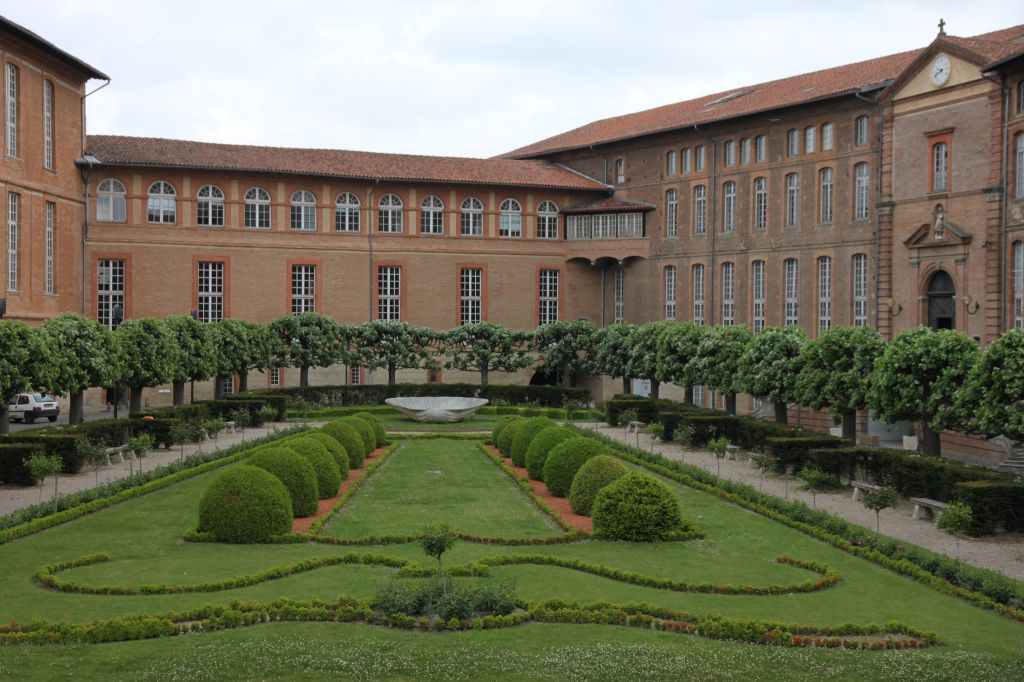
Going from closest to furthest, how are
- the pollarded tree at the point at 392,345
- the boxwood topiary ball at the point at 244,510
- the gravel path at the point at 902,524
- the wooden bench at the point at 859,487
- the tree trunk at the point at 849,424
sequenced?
1. the gravel path at the point at 902,524
2. the boxwood topiary ball at the point at 244,510
3. the wooden bench at the point at 859,487
4. the tree trunk at the point at 849,424
5. the pollarded tree at the point at 392,345

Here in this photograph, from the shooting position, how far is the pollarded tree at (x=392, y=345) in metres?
48.2

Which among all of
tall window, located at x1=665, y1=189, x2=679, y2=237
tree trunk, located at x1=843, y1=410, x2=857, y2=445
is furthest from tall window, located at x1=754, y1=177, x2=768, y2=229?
tree trunk, located at x1=843, y1=410, x2=857, y2=445

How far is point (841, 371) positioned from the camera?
90.7ft

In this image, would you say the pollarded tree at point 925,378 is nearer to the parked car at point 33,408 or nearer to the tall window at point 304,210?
the parked car at point 33,408

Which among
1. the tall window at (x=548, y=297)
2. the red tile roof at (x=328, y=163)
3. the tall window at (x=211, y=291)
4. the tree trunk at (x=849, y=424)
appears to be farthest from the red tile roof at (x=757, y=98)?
the tall window at (x=211, y=291)

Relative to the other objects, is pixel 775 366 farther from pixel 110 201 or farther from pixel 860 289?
pixel 110 201

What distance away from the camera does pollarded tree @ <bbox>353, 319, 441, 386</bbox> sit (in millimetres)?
48156

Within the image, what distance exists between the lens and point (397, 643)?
11523 mm

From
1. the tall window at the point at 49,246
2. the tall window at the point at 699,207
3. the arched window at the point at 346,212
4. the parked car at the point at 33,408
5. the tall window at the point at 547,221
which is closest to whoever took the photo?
the parked car at the point at 33,408

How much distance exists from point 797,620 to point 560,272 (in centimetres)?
4271

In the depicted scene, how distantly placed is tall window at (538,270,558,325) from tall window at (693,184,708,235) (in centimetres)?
780

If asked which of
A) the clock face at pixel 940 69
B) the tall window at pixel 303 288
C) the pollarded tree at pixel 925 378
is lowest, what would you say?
the pollarded tree at pixel 925 378

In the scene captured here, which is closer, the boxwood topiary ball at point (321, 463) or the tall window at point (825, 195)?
the boxwood topiary ball at point (321, 463)

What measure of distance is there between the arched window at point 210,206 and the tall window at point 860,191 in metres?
27.2
